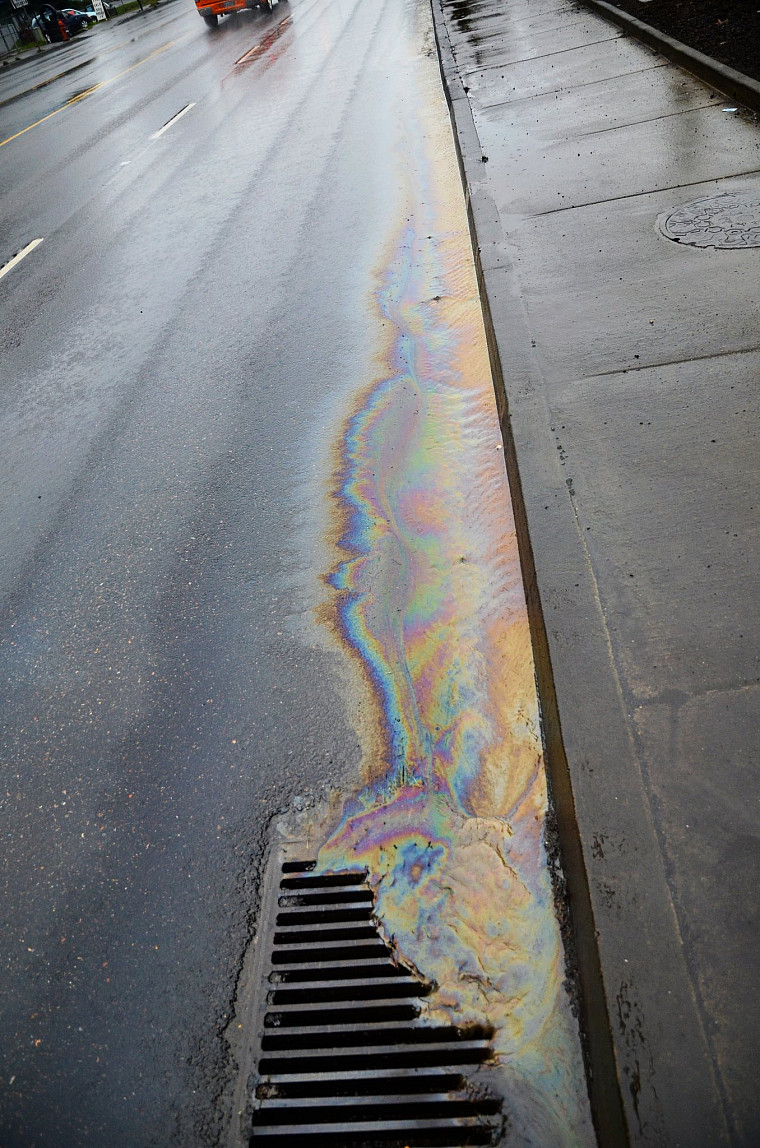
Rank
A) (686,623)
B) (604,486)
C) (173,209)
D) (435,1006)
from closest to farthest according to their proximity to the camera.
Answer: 1. (435,1006)
2. (686,623)
3. (604,486)
4. (173,209)

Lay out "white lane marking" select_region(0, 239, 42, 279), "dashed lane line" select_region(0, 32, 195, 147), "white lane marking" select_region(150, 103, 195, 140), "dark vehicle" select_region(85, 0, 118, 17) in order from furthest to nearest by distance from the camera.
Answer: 1. "dark vehicle" select_region(85, 0, 118, 17)
2. "dashed lane line" select_region(0, 32, 195, 147)
3. "white lane marking" select_region(150, 103, 195, 140)
4. "white lane marking" select_region(0, 239, 42, 279)

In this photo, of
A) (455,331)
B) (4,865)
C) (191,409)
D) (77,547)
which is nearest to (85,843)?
(4,865)

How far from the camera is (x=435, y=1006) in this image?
2.37 metres

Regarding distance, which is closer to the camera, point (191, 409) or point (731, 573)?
point (731, 573)

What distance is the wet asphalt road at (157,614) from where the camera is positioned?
8.18 ft

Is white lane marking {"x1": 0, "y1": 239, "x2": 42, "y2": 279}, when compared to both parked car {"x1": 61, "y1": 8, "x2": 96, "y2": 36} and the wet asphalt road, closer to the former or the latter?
the wet asphalt road

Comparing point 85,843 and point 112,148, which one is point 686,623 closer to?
point 85,843

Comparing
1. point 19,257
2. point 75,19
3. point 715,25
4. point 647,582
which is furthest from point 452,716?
point 75,19

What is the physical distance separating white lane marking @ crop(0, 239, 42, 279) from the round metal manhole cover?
280 inches

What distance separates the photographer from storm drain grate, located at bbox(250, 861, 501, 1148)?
2.16 metres

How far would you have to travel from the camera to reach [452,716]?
3.21 metres

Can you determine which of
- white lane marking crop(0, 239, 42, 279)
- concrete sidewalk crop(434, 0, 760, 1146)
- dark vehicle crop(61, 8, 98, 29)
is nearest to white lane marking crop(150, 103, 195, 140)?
white lane marking crop(0, 239, 42, 279)

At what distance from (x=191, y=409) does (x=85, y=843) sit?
3.44m

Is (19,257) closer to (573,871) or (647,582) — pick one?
(647,582)
